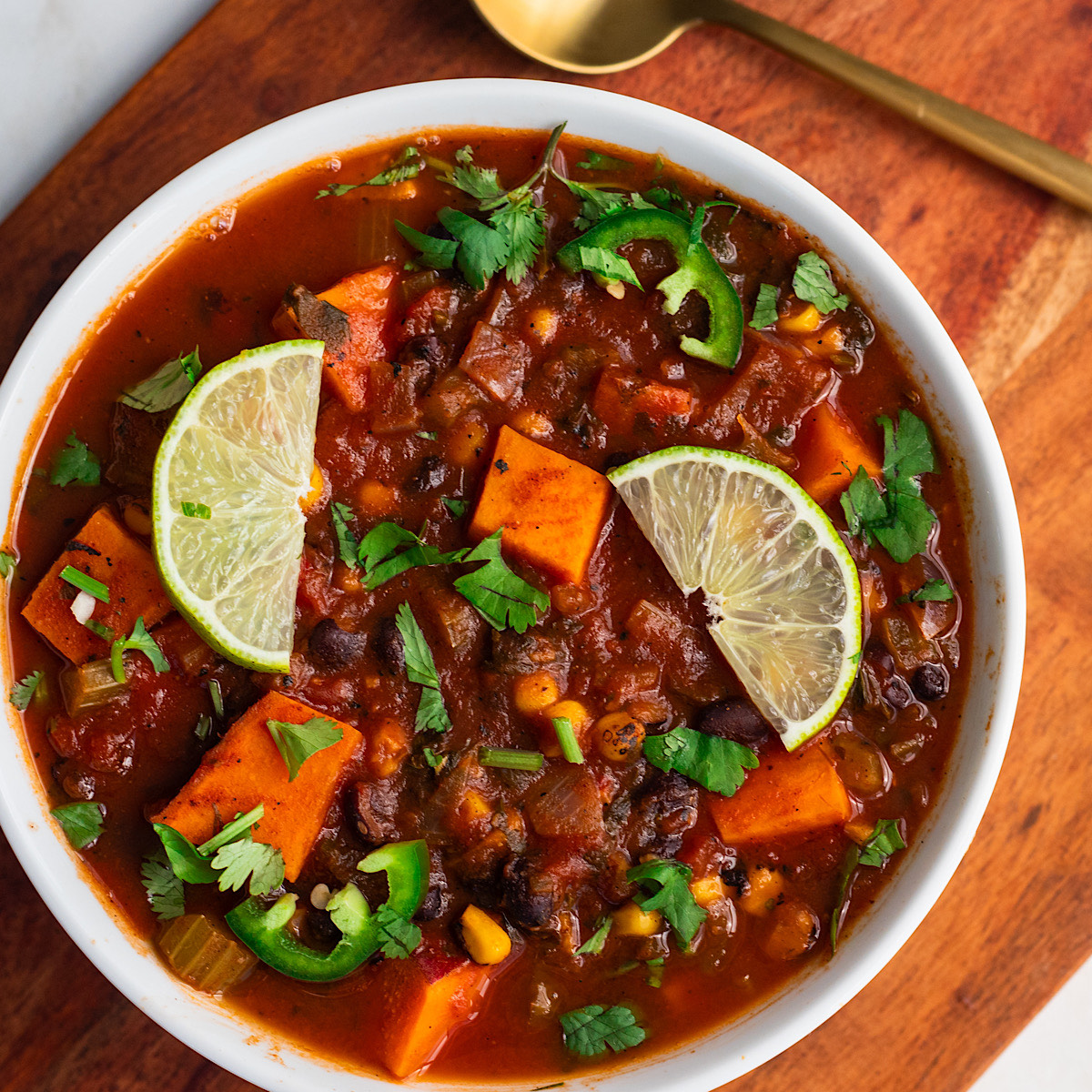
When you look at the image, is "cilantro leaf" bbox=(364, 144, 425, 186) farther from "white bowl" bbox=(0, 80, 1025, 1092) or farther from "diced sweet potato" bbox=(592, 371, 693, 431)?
"diced sweet potato" bbox=(592, 371, 693, 431)

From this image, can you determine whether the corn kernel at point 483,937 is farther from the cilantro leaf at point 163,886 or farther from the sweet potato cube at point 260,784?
the cilantro leaf at point 163,886

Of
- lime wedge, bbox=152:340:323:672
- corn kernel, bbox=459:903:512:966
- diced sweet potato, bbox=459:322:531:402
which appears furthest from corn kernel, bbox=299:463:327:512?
corn kernel, bbox=459:903:512:966

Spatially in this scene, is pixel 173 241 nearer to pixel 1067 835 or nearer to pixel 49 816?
pixel 49 816

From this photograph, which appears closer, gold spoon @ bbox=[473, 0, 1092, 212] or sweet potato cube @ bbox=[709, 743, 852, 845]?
sweet potato cube @ bbox=[709, 743, 852, 845]

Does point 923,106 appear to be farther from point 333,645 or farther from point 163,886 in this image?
point 163,886

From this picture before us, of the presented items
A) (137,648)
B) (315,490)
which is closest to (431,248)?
(315,490)

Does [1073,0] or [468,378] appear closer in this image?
[468,378]

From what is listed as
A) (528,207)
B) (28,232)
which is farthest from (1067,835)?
(28,232)
